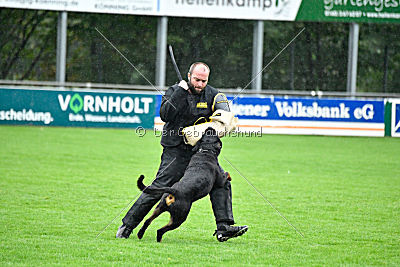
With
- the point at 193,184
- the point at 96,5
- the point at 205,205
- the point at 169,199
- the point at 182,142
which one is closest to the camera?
the point at 169,199

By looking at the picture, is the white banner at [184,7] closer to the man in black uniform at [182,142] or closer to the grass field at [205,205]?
the grass field at [205,205]

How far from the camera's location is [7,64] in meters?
28.1

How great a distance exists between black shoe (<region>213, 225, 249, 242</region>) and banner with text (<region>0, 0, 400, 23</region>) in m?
20.1

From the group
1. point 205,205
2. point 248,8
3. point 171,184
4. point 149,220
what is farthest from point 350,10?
point 149,220

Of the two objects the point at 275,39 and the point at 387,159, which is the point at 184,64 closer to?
the point at 275,39

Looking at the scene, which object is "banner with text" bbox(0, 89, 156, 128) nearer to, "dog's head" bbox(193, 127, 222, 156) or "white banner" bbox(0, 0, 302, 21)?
"white banner" bbox(0, 0, 302, 21)

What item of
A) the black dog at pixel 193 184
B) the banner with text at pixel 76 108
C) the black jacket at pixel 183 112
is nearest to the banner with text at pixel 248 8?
the banner with text at pixel 76 108

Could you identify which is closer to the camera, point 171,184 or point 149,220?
point 149,220

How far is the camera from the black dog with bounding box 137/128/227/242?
7098 millimetres

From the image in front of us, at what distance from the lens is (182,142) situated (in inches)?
304

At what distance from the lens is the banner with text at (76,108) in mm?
22188

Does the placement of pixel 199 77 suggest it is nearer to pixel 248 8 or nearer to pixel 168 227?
pixel 168 227

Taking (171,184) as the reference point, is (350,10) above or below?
above

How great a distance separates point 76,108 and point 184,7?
6840 millimetres
